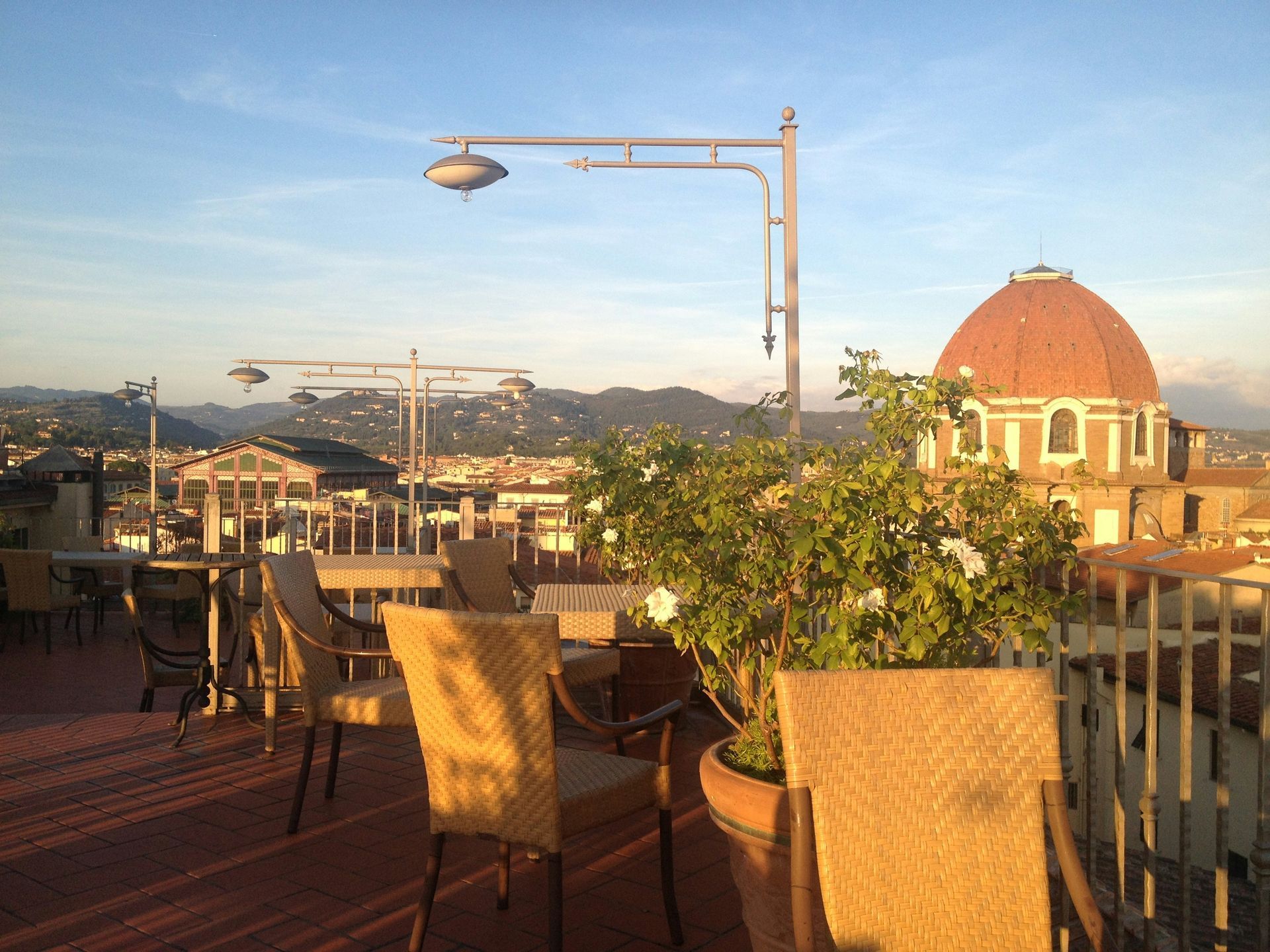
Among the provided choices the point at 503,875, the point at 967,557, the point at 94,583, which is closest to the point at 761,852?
the point at 967,557

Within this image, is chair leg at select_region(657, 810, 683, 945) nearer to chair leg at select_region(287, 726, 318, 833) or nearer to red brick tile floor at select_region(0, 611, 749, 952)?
red brick tile floor at select_region(0, 611, 749, 952)

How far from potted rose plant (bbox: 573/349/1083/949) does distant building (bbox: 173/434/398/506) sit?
2323cm

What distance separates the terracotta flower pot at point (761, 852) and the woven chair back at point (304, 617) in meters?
1.61

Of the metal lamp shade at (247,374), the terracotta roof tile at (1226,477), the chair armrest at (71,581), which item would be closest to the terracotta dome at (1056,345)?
the terracotta roof tile at (1226,477)

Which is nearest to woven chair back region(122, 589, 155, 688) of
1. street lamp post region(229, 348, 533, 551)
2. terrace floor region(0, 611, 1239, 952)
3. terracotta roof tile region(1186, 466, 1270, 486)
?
terrace floor region(0, 611, 1239, 952)

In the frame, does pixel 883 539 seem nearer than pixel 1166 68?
Yes

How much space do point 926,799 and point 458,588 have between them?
2.49 metres

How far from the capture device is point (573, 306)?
19078 millimetres

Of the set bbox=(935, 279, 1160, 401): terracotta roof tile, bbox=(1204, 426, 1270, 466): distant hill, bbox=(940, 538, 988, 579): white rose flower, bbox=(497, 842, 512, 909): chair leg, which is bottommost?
bbox=(497, 842, 512, 909): chair leg

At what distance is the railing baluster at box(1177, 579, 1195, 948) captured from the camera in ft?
6.45

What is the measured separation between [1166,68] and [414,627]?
18.3m

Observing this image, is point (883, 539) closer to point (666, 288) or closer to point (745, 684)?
point (745, 684)

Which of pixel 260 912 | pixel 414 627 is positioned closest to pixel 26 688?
pixel 260 912

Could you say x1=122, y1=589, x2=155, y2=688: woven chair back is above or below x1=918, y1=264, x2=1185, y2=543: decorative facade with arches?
below
